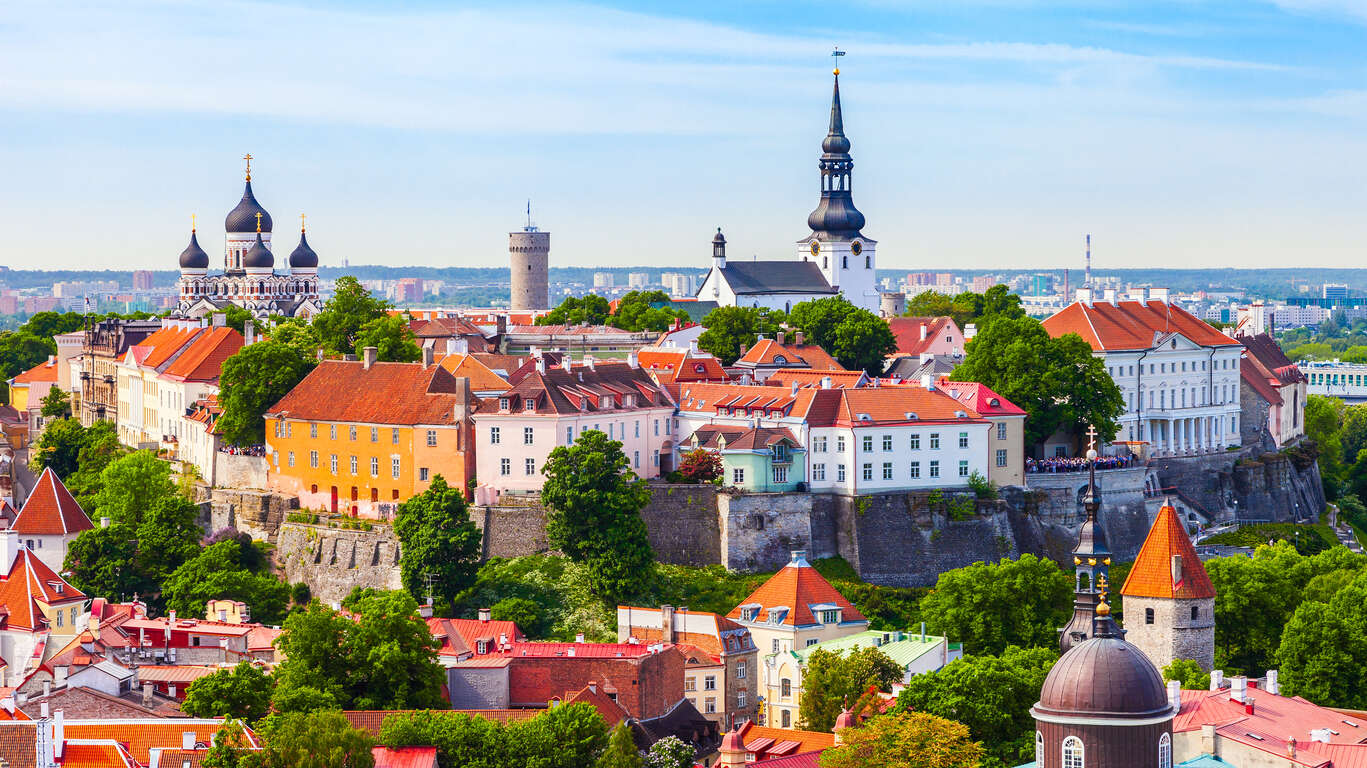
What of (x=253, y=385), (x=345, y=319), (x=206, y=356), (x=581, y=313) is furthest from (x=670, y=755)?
(x=581, y=313)

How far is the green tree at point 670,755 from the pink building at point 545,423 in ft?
62.0

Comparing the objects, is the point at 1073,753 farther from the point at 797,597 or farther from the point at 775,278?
the point at 775,278

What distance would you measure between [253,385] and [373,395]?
23.7 ft

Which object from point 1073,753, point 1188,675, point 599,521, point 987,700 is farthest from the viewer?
point 599,521

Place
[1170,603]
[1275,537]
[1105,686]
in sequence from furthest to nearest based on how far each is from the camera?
[1275,537]
[1170,603]
[1105,686]

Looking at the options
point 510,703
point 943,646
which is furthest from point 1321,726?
point 510,703

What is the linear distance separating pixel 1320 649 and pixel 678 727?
1849cm

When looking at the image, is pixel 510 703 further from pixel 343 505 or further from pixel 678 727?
pixel 343 505

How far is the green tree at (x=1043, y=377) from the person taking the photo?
285 ft

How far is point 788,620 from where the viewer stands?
71.5m

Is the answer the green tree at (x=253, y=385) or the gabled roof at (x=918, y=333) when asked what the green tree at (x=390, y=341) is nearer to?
the green tree at (x=253, y=385)

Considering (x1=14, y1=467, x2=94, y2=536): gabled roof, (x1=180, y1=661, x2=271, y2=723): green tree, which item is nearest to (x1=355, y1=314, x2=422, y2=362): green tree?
(x1=14, y1=467, x2=94, y2=536): gabled roof

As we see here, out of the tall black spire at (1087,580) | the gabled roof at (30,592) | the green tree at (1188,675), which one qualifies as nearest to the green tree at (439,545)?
the gabled roof at (30,592)

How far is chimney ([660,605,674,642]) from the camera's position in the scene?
70.9 m
